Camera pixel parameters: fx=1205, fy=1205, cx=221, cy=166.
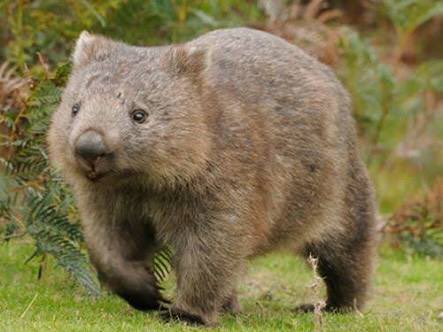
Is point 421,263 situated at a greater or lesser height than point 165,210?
lesser

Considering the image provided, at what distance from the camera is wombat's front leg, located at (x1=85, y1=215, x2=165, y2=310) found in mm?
7500

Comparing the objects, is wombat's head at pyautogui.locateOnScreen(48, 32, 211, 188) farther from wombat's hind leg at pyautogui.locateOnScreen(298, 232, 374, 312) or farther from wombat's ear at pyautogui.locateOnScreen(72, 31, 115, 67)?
wombat's hind leg at pyautogui.locateOnScreen(298, 232, 374, 312)

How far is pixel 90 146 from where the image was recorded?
265 inches

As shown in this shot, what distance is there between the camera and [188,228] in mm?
7387

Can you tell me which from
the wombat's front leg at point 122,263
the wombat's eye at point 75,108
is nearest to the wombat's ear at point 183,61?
the wombat's eye at point 75,108

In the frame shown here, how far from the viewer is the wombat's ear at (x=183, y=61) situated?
294 inches

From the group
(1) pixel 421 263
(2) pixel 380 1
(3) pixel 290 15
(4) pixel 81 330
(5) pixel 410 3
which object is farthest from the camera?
(2) pixel 380 1

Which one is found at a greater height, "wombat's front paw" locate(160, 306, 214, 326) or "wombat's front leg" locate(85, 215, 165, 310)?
"wombat's front leg" locate(85, 215, 165, 310)

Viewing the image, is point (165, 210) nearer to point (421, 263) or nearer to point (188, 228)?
point (188, 228)

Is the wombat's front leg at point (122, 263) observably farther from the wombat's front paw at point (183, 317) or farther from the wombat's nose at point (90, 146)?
the wombat's nose at point (90, 146)

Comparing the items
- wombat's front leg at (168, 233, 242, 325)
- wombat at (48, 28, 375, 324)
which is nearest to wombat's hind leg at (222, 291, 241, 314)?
wombat at (48, 28, 375, 324)

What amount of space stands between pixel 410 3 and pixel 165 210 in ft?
23.7

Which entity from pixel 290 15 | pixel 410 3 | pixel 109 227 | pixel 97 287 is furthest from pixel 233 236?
pixel 410 3

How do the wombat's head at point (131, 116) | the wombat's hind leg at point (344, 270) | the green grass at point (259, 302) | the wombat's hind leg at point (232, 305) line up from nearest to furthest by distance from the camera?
the wombat's head at point (131, 116)
the green grass at point (259, 302)
the wombat's hind leg at point (232, 305)
the wombat's hind leg at point (344, 270)
